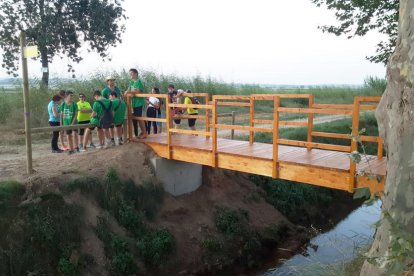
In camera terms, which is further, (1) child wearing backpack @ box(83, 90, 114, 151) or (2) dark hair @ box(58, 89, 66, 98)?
(2) dark hair @ box(58, 89, 66, 98)

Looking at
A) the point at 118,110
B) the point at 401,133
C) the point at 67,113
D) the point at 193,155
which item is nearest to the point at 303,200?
the point at 193,155

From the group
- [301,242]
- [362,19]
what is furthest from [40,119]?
[362,19]

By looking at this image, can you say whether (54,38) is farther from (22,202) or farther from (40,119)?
(22,202)

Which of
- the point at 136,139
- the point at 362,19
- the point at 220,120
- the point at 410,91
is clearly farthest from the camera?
the point at 220,120

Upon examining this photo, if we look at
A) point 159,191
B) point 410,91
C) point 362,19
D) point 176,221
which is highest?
point 362,19

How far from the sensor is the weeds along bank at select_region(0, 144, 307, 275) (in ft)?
22.3

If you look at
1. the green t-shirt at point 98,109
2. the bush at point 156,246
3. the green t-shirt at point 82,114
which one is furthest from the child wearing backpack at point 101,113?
the bush at point 156,246

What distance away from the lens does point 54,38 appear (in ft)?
63.0

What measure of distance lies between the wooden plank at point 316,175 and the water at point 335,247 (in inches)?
31.3

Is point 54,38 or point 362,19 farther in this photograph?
point 54,38

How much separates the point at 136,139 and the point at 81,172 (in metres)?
2.04

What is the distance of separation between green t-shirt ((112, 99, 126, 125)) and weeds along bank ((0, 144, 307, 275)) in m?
0.68

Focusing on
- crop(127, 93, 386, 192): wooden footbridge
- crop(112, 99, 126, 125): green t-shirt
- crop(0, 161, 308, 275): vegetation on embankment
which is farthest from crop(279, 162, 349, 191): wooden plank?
crop(112, 99, 126, 125): green t-shirt

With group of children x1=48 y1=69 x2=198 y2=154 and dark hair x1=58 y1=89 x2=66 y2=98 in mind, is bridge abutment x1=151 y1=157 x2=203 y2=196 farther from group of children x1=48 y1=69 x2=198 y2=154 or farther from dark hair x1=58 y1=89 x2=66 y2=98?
dark hair x1=58 y1=89 x2=66 y2=98
